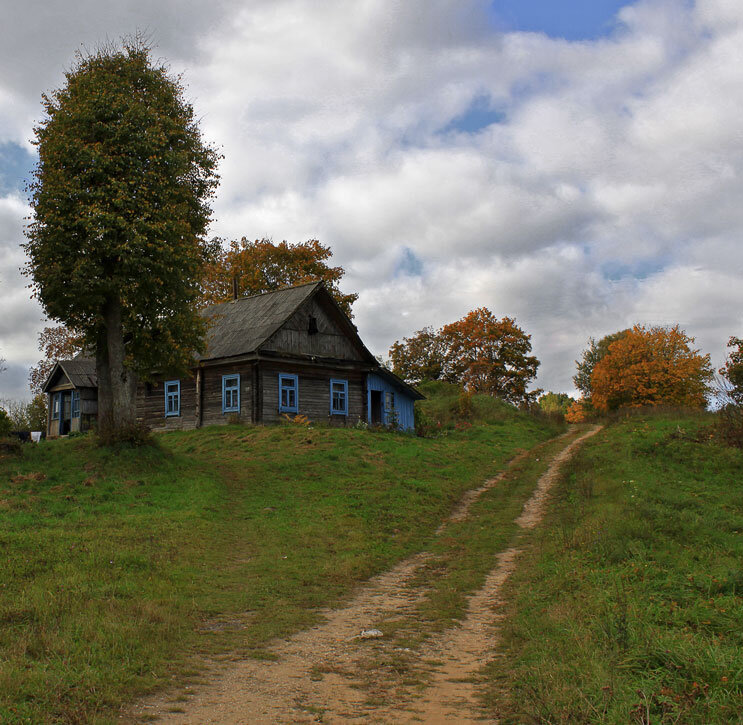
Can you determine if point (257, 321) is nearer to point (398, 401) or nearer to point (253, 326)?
point (253, 326)

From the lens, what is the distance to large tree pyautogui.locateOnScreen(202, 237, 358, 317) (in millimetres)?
47406

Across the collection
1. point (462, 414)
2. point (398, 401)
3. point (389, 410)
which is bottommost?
point (462, 414)

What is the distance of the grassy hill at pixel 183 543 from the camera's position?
6.65 m

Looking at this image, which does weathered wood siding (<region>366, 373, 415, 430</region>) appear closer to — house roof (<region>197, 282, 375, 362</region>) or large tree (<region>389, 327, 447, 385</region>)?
house roof (<region>197, 282, 375, 362</region>)

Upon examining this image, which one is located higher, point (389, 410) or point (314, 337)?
point (314, 337)

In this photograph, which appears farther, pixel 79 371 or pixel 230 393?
pixel 79 371

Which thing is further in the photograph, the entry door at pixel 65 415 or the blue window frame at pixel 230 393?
the entry door at pixel 65 415

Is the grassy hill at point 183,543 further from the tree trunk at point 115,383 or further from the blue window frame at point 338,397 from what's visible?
the blue window frame at point 338,397

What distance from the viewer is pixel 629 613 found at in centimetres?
702

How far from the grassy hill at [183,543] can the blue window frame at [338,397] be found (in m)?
5.06

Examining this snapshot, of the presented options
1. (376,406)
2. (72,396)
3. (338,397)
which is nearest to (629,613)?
(338,397)

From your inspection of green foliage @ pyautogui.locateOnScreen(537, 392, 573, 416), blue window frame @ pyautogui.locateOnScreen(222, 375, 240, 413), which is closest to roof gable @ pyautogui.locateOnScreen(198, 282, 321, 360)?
blue window frame @ pyautogui.locateOnScreen(222, 375, 240, 413)

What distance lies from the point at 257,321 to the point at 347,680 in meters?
27.1

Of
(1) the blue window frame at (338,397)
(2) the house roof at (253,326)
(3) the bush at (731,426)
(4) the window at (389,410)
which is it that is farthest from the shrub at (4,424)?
(3) the bush at (731,426)
